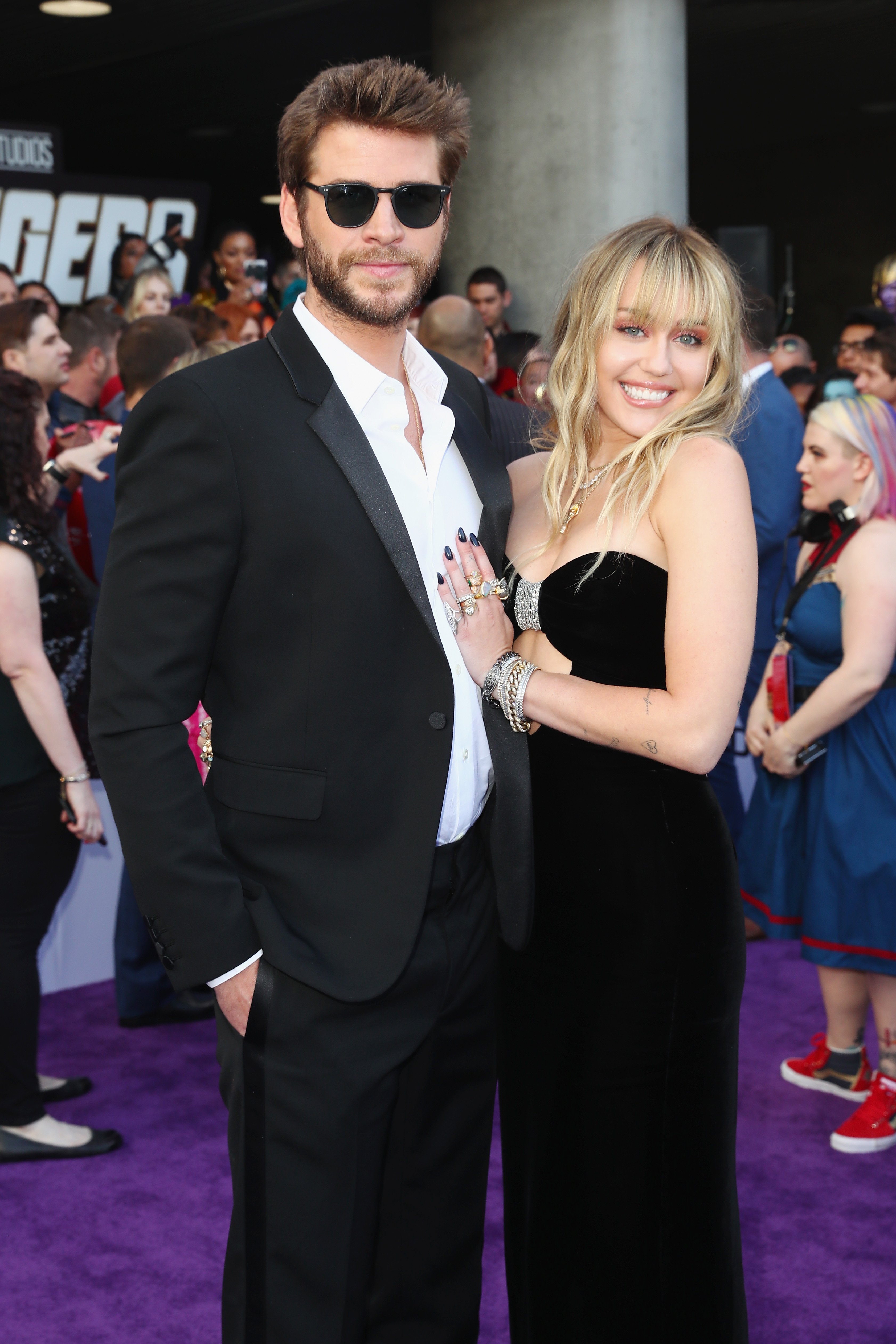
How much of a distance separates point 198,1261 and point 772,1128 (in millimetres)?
1493

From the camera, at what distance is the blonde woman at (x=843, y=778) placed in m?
3.34

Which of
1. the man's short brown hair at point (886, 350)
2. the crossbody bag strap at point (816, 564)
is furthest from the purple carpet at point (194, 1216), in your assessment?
the man's short brown hair at point (886, 350)

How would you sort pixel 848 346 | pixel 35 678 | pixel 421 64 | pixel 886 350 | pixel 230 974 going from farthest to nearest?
pixel 421 64 < pixel 848 346 < pixel 886 350 < pixel 35 678 < pixel 230 974

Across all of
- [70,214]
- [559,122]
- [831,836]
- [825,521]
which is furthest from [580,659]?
[70,214]

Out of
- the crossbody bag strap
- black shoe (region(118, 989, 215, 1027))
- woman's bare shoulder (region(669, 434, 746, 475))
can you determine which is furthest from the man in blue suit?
woman's bare shoulder (region(669, 434, 746, 475))

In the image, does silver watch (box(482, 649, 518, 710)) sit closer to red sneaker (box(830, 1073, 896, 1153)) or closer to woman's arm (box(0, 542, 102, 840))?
woman's arm (box(0, 542, 102, 840))

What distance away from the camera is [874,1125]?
329cm

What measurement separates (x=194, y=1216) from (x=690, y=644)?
191cm

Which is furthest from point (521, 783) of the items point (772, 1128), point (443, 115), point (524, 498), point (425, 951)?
point (772, 1128)

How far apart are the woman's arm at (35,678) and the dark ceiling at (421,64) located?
7706mm

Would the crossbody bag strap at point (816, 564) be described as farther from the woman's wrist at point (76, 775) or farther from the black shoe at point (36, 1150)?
the black shoe at point (36, 1150)

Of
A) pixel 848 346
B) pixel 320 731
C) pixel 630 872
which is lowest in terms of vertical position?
pixel 630 872

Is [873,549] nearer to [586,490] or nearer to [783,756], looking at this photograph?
[783,756]

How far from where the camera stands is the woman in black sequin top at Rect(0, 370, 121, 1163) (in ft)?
10.1
